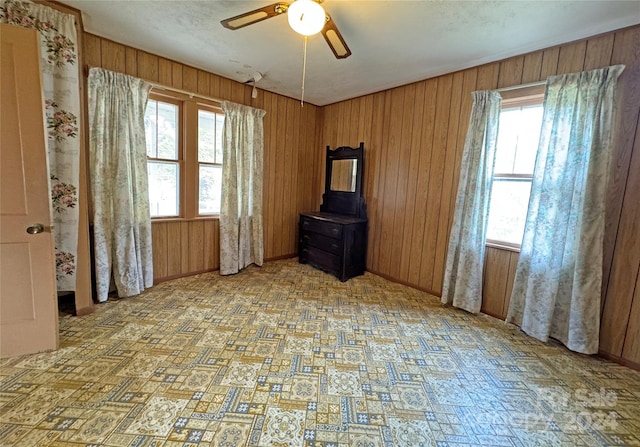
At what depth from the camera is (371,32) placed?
2.28 m

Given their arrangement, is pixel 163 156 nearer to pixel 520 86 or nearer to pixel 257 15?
pixel 257 15

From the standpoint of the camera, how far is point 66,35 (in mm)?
2176

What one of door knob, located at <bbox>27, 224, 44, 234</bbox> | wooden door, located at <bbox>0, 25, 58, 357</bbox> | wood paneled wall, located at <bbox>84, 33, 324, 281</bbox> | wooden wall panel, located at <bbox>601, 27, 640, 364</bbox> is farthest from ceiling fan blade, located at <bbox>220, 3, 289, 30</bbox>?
wooden wall panel, located at <bbox>601, 27, 640, 364</bbox>

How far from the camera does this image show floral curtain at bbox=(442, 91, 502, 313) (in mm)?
2674

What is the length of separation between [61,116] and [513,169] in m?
4.10

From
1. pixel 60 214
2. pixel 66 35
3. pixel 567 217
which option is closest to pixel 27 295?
pixel 60 214

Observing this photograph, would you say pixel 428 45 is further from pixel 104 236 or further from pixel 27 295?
pixel 27 295

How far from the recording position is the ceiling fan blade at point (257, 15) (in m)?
1.70

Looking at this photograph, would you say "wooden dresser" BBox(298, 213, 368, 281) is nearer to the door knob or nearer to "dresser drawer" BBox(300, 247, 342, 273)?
"dresser drawer" BBox(300, 247, 342, 273)

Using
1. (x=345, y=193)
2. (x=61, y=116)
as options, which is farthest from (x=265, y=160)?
(x=61, y=116)

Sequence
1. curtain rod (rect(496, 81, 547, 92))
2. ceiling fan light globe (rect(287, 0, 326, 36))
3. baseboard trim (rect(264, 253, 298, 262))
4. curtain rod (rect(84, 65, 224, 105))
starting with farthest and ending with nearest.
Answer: baseboard trim (rect(264, 253, 298, 262))
curtain rod (rect(84, 65, 224, 105))
curtain rod (rect(496, 81, 547, 92))
ceiling fan light globe (rect(287, 0, 326, 36))

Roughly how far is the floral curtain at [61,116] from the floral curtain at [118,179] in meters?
0.26

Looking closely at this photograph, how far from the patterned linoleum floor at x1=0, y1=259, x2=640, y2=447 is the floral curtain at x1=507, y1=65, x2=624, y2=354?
283 millimetres

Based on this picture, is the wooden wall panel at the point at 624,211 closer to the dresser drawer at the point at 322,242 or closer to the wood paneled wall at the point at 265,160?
the dresser drawer at the point at 322,242
